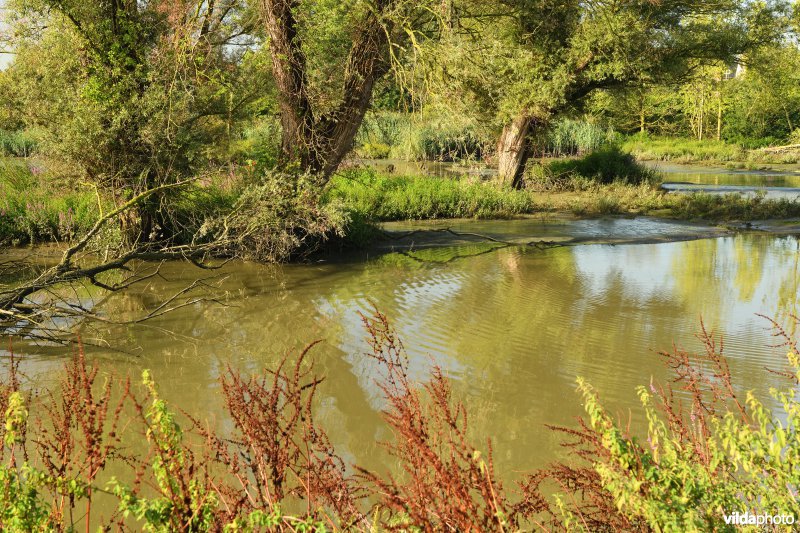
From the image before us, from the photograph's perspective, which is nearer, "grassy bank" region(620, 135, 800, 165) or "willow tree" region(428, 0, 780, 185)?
"willow tree" region(428, 0, 780, 185)

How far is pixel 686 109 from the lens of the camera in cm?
4322

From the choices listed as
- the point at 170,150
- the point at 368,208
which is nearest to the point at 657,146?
the point at 368,208

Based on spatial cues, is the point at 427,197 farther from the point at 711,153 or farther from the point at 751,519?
the point at 711,153

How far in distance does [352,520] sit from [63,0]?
9444mm

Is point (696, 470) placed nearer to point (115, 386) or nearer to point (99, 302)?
point (115, 386)

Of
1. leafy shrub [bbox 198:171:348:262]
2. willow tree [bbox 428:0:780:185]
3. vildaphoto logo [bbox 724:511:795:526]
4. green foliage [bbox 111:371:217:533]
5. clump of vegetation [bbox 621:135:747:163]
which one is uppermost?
willow tree [bbox 428:0:780:185]

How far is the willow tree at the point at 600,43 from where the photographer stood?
16.7 meters

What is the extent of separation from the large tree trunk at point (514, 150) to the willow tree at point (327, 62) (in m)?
7.79

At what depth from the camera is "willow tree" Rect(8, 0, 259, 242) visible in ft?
33.7

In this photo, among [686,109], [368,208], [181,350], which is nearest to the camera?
[181,350]

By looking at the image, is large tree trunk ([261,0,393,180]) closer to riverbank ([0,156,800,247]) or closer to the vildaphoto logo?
riverbank ([0,156,800,247])

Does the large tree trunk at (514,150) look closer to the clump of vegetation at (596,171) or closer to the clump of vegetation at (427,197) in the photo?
the clump of vegetation at (596,171)

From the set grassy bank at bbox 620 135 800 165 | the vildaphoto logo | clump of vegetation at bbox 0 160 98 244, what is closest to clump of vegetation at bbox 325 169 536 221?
clump of vegetation at bbox 0 160 98 244

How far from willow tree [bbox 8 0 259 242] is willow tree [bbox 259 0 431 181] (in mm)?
1035
